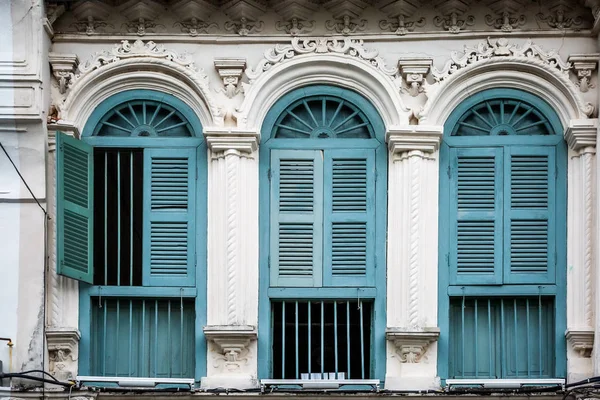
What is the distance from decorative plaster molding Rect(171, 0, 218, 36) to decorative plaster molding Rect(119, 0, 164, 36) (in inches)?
7.7

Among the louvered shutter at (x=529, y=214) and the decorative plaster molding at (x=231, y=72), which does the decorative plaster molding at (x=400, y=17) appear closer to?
the decorative plaster molding at (x=231, y=72)

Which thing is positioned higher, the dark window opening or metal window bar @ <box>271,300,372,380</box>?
the dark window opening

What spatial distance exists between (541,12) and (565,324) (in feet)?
10.5

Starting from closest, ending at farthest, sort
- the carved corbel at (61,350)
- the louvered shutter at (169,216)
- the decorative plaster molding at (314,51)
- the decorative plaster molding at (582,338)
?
the decorative plaster molding at (582,338) < the carved corbel at (61,350) < the louvered shutter at (169,216) < the decorative plaster molding at (314,51)

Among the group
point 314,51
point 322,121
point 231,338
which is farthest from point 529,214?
point 231,338

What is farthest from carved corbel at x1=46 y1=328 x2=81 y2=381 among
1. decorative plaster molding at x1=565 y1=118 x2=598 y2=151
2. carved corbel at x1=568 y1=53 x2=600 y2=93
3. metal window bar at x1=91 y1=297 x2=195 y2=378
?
carved corbel at x1=568 y1=53 x2=600 y2=93

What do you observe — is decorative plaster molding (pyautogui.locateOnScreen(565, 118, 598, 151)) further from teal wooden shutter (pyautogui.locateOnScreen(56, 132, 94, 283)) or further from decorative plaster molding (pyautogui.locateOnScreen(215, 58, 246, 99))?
teal wooden shutter (pyautogui.locateOnScreen(56, 132, 94, 283))

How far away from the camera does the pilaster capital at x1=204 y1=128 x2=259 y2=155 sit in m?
17.0

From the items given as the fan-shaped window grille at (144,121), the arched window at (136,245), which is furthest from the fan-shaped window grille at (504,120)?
the fan-shaped window grille at (144,121)

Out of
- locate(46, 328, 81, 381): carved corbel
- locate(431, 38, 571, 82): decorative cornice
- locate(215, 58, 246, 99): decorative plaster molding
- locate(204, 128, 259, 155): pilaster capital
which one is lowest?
locate(46, 328, 81, 381): carved corbel

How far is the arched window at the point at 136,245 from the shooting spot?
16875 mm

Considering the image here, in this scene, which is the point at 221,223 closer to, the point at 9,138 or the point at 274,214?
the point at 274,214

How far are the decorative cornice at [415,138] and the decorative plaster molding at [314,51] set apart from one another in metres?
0.66

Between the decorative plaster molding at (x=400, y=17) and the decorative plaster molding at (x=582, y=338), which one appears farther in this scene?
the decorative plaster molding at (x=400, y=17)
